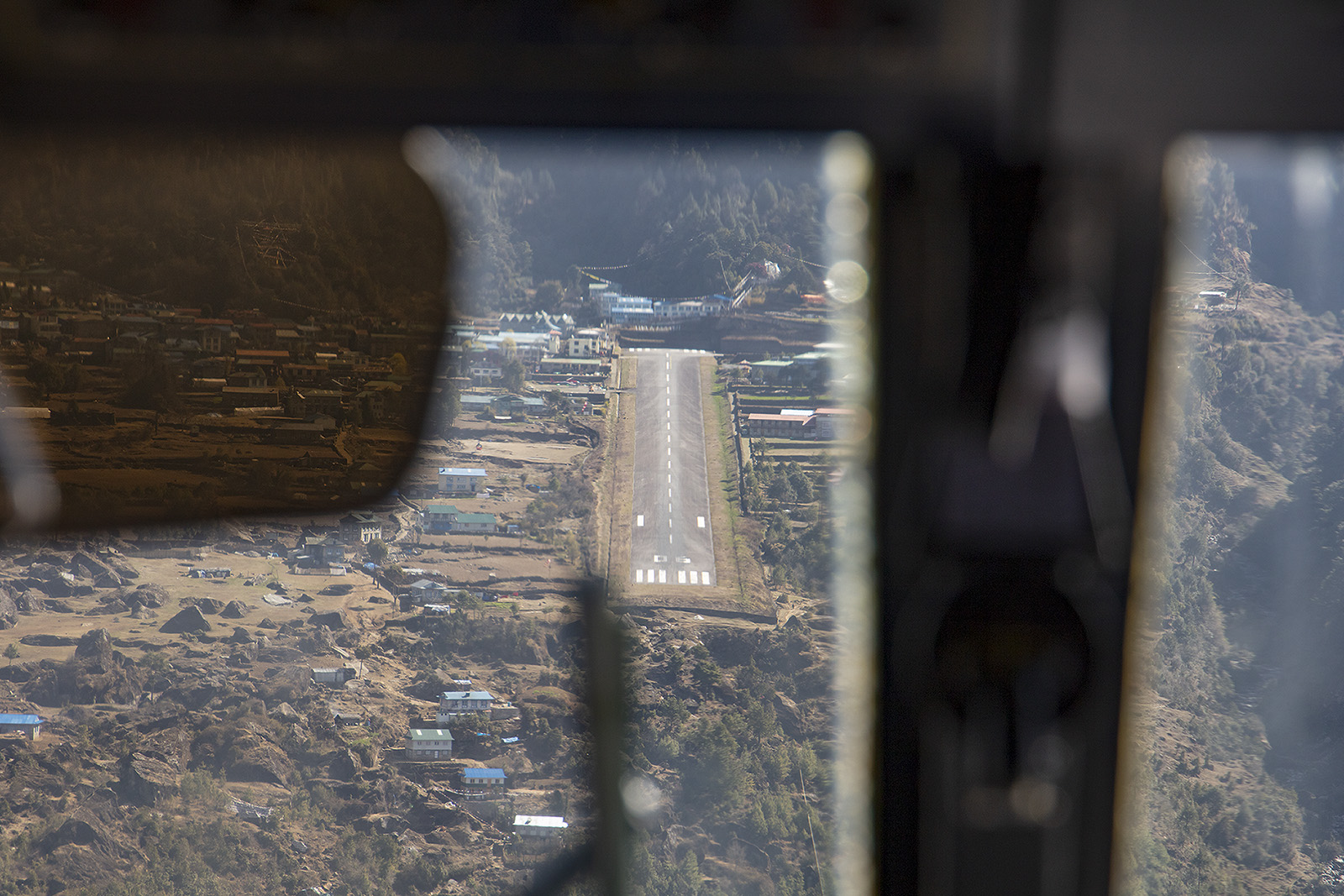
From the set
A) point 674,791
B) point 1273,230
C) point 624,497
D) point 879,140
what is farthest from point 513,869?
point 1273,230

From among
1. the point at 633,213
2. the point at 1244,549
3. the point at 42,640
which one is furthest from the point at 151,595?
the point at 1244,549

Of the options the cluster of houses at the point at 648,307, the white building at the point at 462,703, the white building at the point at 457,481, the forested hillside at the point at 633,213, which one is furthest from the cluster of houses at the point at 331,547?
the cluster of houses at the point at 648,307

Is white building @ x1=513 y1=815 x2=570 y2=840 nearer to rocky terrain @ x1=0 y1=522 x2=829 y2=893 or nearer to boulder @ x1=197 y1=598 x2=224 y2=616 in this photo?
rocky terrain @ x1=0 y1=522 x2=829 y2=893

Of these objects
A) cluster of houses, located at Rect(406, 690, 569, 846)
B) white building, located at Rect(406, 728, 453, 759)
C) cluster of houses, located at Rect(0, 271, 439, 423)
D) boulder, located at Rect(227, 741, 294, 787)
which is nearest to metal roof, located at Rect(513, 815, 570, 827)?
Result: cluster of houses, located at Rect(406, 690, 569, 846)

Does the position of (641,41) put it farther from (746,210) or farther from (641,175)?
(746,210)

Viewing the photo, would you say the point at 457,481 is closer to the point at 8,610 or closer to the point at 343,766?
the point at 343,766

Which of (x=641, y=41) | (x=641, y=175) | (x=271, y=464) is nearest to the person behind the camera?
(x=641, y=41)
